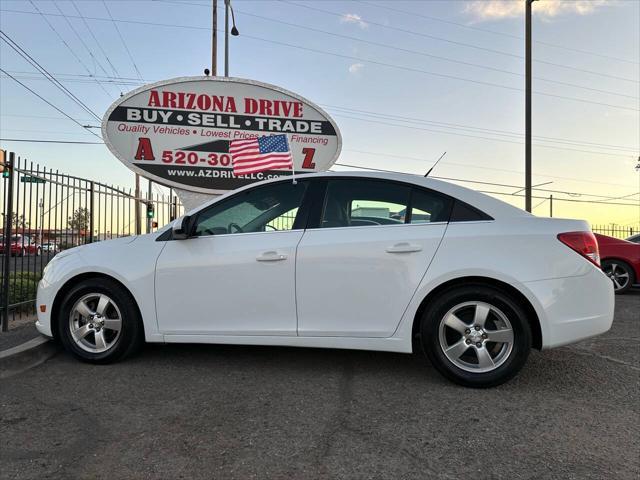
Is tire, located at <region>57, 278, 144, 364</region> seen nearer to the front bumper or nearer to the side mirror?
the front bumper

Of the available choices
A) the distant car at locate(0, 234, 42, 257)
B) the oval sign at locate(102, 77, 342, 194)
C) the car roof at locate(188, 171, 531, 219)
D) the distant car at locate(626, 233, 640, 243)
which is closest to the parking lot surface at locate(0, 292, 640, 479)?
the car roof at locate(188, 171, 531, 219)

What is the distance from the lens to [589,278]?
3234 mm

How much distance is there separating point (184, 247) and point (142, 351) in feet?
4.03

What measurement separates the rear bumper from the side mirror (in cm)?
266

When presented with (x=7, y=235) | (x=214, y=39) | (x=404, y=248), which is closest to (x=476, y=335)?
(x=404, y=248)

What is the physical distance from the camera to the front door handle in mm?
3518

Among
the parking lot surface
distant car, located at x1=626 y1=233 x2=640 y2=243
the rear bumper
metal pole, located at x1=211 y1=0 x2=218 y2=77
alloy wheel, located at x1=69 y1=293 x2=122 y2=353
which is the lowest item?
the parking lot surface

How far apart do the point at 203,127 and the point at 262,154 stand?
257 cm

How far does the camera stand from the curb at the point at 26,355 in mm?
3797

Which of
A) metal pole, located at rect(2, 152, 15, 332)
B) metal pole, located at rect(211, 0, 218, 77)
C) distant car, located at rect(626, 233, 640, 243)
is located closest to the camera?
metal pole, located at rect(2, 152, 15, 332)

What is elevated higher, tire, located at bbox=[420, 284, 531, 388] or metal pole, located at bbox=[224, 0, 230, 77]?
metal pole, located at bbox=[224, 0, 230, 77]

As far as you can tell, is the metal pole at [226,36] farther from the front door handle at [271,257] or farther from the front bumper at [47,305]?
the front door handle at [271,257]

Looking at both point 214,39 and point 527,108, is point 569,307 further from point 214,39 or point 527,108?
point 214,39

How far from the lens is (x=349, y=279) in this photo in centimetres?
341
